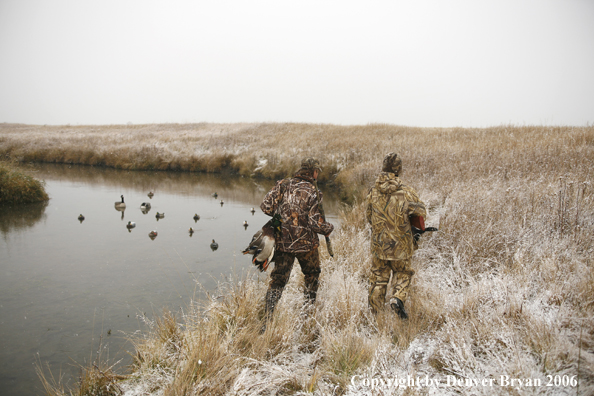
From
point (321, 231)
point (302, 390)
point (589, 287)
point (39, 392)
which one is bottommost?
point (39, 392)

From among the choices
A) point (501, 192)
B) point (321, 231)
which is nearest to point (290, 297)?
point (321, 231)

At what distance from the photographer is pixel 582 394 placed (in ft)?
7.17

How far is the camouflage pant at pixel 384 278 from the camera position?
3824mm

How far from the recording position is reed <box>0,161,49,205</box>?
12.8m

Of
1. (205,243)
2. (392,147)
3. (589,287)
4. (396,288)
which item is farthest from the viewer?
(392,147)

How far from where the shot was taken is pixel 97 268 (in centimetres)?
742

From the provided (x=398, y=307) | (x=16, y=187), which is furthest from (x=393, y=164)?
(x=16, y=187)

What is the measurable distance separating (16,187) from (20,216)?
2.36m

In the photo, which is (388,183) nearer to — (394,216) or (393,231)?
(394,216)

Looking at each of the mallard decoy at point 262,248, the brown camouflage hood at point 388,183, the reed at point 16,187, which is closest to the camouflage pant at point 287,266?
the mallard decoy at point 262,248

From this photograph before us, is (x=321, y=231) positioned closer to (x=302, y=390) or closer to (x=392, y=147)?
(x=302, y=390)

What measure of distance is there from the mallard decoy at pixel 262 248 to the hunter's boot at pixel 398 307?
5.07ft

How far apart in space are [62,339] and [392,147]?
15739mm

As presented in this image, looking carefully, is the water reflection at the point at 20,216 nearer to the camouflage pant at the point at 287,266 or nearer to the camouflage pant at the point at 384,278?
the camouflage pant at the point at 287,266
